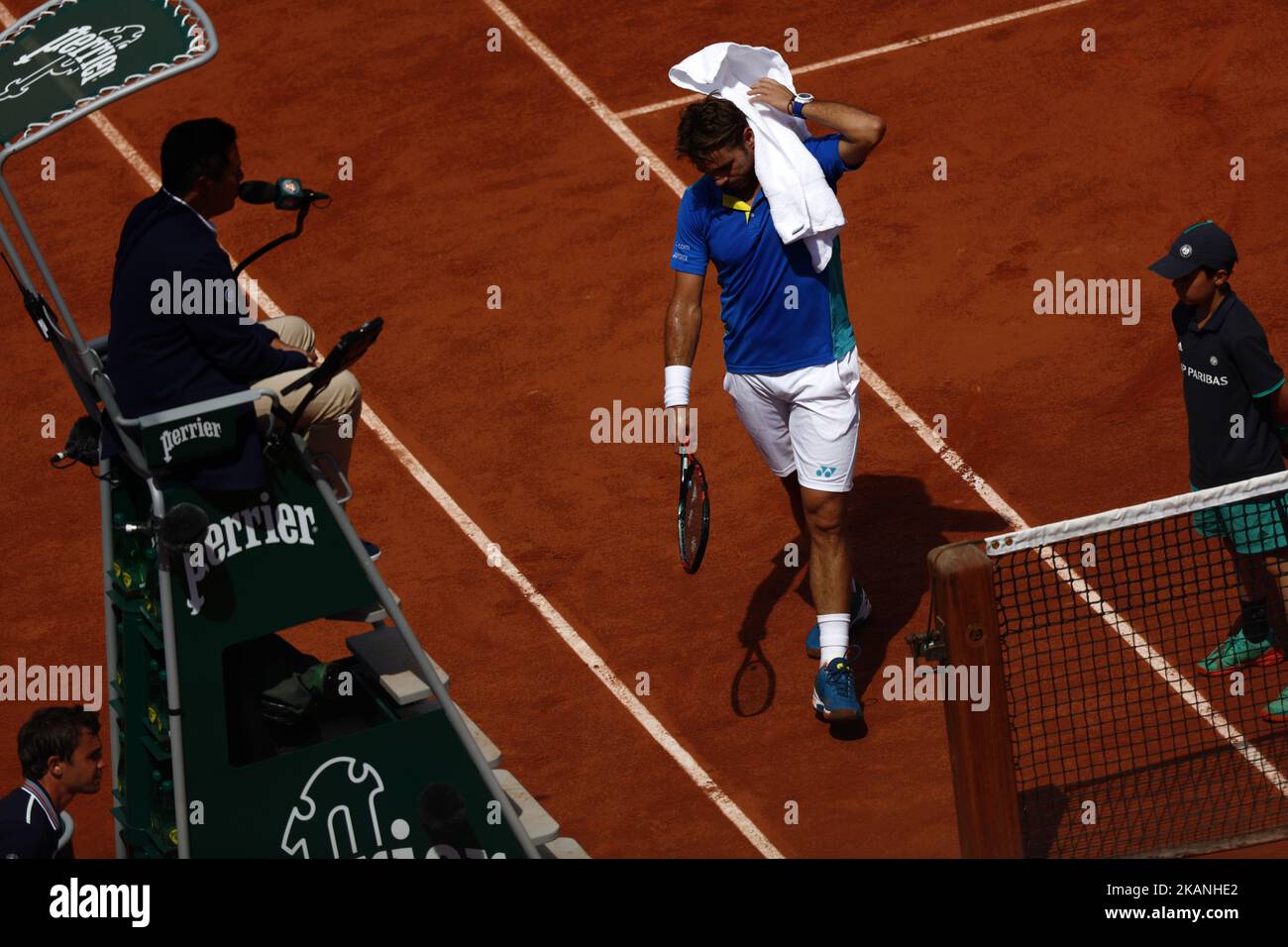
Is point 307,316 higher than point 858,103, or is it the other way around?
point 858,103

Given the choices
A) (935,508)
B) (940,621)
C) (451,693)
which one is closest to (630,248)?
(935,508)

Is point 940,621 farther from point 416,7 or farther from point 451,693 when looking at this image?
point 416,7

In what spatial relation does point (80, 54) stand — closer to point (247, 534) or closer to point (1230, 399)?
point (247, 534)

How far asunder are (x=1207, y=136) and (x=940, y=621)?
766 cm

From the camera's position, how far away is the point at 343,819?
22.2 ft

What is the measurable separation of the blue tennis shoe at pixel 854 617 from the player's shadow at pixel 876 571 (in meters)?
0.05

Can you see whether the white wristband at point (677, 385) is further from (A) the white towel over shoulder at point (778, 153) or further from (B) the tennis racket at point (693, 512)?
(A) the white towel over shoulder at point (778, 153)

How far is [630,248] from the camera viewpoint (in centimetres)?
1289

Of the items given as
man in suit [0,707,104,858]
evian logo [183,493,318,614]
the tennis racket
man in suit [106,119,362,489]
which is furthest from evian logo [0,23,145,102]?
the tennis racket

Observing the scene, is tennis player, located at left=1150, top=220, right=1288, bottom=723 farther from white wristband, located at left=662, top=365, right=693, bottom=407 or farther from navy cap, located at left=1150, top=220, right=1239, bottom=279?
white wristband, located at left=662, top=365, right=693, bottom=407

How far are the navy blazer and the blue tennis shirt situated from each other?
2.43 m

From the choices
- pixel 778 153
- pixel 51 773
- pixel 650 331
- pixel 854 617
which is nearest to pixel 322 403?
pixel 51 773

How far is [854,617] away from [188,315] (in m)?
4.02
